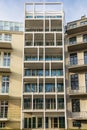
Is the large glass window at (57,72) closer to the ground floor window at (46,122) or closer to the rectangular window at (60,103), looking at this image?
the rectangular window at (60,103)

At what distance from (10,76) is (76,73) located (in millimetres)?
8997

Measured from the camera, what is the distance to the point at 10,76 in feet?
103

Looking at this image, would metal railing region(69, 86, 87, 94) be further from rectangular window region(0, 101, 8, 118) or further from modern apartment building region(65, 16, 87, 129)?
rectangular window region(0, 101, 8, 118)

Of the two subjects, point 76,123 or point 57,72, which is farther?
point 57,72

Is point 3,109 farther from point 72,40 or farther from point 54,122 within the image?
point 72,40

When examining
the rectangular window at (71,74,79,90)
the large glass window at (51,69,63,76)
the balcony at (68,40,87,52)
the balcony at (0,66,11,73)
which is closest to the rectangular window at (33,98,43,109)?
the large glass window at (51,69,63,76)

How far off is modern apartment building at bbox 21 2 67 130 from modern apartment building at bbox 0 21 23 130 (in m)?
0.98

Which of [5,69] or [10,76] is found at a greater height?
[5,69]

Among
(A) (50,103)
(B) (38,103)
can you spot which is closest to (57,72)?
(A) (50,103)

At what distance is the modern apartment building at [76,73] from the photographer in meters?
28.8

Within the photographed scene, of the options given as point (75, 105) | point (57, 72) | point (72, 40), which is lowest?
point (75, 105)

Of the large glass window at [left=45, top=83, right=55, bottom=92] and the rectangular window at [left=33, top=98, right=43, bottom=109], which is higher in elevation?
the large glass window at [left=45, top=83, right=55, bottom=92]

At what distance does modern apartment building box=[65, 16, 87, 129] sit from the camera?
94.3 ft

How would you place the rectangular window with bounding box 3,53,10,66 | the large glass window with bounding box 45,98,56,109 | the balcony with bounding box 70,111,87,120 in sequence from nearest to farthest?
the balcony with bounding box 70,111,87,120 → the large glass window with bounding box 45,98,56,109 → the rectangular window with bounding box 3,53,10,66
